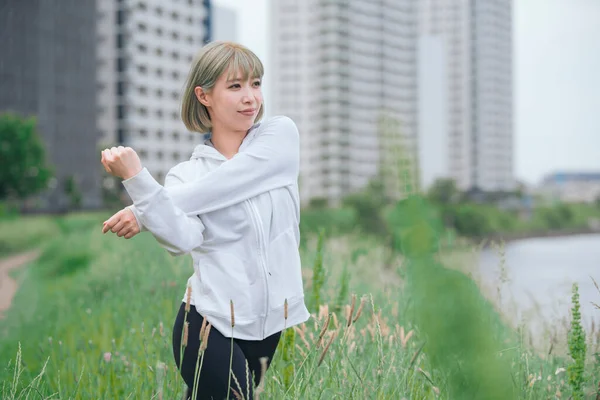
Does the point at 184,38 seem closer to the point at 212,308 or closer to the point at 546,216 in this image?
the point at 546,216

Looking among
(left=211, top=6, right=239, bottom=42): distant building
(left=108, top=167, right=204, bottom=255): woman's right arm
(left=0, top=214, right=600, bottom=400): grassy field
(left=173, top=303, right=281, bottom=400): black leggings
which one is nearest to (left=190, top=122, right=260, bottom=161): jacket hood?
(left=108, top=167, right=204, bottom=255): woman's right arm

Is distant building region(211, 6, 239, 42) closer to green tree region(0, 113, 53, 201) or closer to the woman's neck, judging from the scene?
green tree region(0, 113, 53, 201)

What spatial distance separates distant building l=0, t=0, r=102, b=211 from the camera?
125 ft

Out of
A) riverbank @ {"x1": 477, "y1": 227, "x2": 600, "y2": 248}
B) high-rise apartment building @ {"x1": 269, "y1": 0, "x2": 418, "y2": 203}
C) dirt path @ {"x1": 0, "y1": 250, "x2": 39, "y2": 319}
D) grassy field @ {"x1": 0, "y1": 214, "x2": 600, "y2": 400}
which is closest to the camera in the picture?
grassy field @ {"x1": 0, "y1": 214, "x2": 600, "y2": 400}

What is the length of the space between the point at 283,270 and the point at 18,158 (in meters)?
29.9

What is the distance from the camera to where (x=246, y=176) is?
5.41 feet

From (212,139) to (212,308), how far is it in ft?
1.71

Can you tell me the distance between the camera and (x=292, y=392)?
1.99 meters

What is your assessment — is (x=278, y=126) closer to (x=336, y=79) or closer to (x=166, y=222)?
(x=166, y=222)

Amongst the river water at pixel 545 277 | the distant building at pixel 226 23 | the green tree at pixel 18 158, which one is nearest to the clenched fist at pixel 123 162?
the river water at pixel 545 277

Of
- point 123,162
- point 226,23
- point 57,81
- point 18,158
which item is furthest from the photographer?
point 226,23

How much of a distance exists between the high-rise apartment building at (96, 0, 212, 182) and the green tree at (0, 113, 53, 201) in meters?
18.5

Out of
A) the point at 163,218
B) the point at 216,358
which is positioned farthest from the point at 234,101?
the point at 216,358

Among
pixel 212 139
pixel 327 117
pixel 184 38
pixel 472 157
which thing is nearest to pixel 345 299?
pixel 212 139
